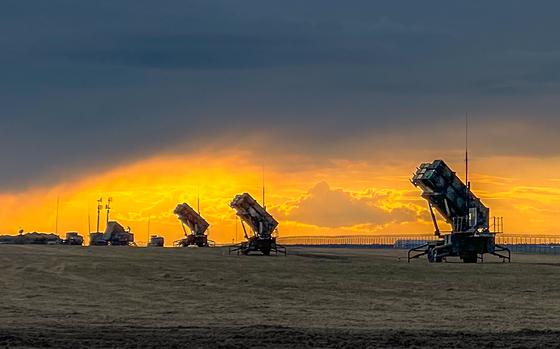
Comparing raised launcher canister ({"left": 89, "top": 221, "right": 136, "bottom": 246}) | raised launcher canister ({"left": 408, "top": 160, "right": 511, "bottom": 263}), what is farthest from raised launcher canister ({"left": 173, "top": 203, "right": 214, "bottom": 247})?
raised launcher canister ({"left": 408, "top": 160, "right": 511, "bottom": 263})

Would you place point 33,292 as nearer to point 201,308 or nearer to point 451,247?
point 201,308

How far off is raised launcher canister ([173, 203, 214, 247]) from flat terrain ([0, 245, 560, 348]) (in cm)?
9586

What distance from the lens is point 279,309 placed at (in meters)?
29.1

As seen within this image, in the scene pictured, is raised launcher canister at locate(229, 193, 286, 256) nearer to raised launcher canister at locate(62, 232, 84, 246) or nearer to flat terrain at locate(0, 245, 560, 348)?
flat terrain at locate(0, 245, 560, 348)

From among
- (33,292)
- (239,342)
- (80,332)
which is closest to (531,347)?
(239,342)

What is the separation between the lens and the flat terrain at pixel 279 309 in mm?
20562

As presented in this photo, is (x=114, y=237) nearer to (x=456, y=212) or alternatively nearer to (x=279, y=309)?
(x=456, y=212)

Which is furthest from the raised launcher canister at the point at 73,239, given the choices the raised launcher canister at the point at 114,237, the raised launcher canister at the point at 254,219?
the raised launcher canister at the point at 254,219

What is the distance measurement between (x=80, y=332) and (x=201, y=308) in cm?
802

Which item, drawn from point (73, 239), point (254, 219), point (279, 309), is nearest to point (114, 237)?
point (73, 239)

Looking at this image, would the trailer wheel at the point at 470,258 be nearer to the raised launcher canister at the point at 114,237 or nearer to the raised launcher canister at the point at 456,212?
the raised launcher canister at the point at 456,212

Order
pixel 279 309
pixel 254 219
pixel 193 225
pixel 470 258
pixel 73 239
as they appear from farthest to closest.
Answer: pixel 73 239, pixel 193 225, pixel 254 219, pixel 470 258, pixel 279 309

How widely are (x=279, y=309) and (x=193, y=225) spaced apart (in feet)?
392

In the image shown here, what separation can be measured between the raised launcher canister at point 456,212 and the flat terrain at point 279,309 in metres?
14.5
